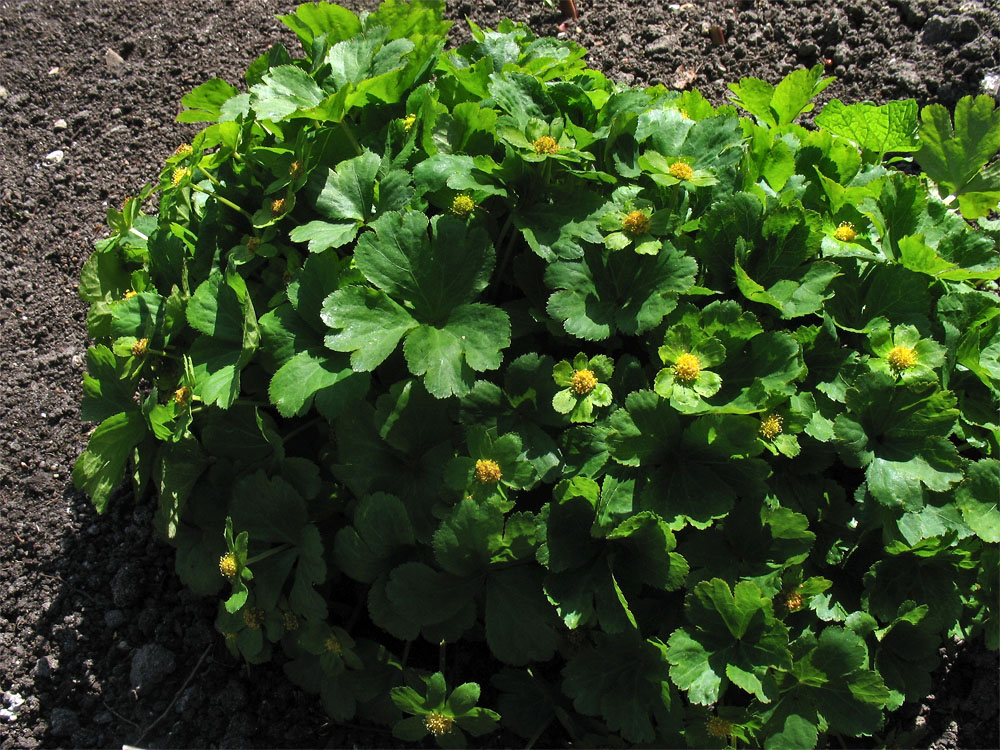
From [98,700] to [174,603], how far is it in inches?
13.2

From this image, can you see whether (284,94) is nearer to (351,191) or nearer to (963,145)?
(351,191)

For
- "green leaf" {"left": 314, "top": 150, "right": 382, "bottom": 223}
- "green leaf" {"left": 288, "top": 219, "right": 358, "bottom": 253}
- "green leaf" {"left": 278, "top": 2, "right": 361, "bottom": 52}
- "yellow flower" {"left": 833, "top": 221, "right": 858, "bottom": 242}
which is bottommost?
"green leaf" {"left": 288, "top": 219, "right": 358, "bottom": 253}

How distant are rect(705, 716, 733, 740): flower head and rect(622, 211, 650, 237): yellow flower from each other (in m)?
1.14

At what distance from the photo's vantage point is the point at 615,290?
1987 mm

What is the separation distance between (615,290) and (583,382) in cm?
26

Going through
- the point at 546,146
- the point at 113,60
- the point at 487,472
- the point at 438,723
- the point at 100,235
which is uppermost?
the point at 546,146

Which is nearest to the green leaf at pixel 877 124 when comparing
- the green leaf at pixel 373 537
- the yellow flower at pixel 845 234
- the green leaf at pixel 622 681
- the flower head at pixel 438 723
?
the yellow flower at pixel 845 234

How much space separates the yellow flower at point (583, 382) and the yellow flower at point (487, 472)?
0.26 meters

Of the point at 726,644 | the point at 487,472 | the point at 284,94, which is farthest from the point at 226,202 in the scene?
the point at 726,644

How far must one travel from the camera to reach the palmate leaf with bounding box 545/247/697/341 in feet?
6.23

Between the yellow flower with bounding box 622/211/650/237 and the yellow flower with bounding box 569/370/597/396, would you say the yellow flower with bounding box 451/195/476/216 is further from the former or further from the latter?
the yellow flower with bounding box 569/370/597/396

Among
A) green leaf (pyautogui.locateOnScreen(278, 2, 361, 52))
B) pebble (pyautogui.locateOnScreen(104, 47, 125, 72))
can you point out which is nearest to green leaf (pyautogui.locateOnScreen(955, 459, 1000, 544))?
green leaf (pyautogui.locateOnScreen(278, 2, 361, 52))

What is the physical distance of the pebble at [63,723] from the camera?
7.97 ft

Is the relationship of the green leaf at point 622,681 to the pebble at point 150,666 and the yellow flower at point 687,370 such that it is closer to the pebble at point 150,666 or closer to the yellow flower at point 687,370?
the yellow flower at point 687,370
